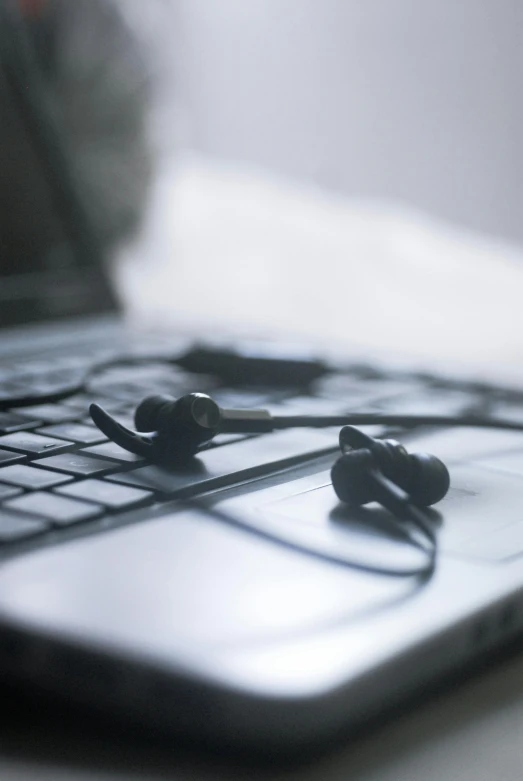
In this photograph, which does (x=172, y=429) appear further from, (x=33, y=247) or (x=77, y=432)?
(x=33, y=247)

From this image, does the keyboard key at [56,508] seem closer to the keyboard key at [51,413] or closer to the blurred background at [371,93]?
the keyboard key at [51,413]

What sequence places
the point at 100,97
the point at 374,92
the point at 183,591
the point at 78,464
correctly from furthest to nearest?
1. the point at 374,92
2. the point at 100,97
3. the point at 78,464
4. the point at 183,591

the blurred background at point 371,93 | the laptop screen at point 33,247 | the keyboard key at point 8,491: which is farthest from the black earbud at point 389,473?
the blurred background at point 371,93

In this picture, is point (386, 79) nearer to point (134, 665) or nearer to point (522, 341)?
point (522, 341)

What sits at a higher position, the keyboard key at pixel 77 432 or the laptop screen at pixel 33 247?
the laptop screen at pixel 33 247

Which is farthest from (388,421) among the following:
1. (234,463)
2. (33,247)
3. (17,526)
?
(33,247)

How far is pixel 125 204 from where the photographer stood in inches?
40.8

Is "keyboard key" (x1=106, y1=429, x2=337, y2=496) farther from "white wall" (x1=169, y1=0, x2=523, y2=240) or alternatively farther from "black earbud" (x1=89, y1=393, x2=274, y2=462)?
"white wall" (x1=169, y1=0, x2=523, y2=240)

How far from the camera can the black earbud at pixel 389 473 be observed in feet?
1.01

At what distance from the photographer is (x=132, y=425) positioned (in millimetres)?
428

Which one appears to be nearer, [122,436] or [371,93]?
[122,436]

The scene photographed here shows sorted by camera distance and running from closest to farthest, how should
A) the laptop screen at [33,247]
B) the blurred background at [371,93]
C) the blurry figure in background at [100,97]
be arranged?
the laptop screen at [33,247], the blurry figure in background at [100,97], the blurred background at [371,93]

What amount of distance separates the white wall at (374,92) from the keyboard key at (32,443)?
963 millimetres

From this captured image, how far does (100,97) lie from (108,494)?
79cm
